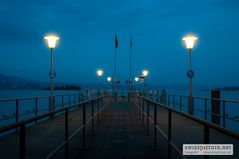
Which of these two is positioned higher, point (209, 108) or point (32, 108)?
point (32, 108)

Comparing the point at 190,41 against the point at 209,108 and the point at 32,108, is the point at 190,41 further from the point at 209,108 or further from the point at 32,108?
the point at 32,108

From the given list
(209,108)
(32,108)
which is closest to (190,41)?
(209,108)

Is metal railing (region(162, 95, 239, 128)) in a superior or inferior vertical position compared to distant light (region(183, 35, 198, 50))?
inferior

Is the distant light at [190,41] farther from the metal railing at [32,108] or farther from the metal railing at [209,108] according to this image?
the metal railing at [32,108]

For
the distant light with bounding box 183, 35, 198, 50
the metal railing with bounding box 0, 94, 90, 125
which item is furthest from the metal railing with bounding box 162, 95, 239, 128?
the metal railing with bounding box 0, 94, 90, 125

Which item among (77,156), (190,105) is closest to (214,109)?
(190,105)

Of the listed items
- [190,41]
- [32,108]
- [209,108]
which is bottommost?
[209,108]

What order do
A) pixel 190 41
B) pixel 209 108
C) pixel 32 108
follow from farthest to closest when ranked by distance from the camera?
pixel 190 41 → pixel 209 108 → pixel 32 108

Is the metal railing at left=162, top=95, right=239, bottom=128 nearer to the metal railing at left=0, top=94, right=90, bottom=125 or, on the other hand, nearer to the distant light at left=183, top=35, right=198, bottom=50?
the distant light at left=183, top=35, right=198, bottom=50

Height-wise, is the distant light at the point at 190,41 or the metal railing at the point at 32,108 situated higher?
the distant light at the point at 190,41

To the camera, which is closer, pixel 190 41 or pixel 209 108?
pixel 209 108

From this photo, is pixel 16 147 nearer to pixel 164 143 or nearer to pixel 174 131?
pixel 164 143

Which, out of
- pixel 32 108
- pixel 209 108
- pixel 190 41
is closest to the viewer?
pixel 32 108

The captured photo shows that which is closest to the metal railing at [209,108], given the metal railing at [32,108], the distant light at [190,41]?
the distant light at [190,41]
